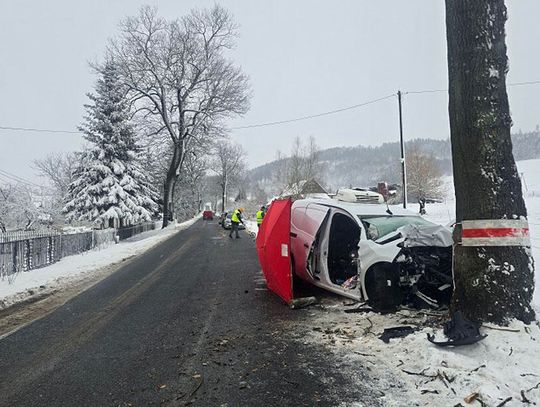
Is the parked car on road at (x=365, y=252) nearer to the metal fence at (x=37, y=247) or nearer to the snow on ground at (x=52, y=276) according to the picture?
the snow on ground at (x=52, y=276)

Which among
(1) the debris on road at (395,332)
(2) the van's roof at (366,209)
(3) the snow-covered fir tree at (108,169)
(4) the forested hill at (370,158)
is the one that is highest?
(4) the forested hill at (370,158)

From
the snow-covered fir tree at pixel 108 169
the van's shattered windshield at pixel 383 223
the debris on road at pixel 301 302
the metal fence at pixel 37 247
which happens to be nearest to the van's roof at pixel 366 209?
the van's shattered windshield at pixel 383 223

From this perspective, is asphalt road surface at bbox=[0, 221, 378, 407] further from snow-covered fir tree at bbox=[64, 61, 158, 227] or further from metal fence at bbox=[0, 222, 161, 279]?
snow-covered fir tree at bbox=[64, 61, 158, 227]

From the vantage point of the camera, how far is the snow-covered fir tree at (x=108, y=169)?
3022 cm

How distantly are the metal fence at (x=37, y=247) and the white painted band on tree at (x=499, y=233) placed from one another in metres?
11.2

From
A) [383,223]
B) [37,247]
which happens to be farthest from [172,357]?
[37,247]

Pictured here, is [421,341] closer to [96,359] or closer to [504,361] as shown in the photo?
[504,361]

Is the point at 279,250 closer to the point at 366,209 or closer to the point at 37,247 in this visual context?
the point at 366,209

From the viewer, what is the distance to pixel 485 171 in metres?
4.55

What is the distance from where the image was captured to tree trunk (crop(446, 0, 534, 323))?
437cm

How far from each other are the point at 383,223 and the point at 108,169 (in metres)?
27.6

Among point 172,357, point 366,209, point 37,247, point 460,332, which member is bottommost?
point 172,357

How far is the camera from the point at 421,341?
14.8 ft

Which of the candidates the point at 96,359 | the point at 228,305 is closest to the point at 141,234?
the point at 228,305
